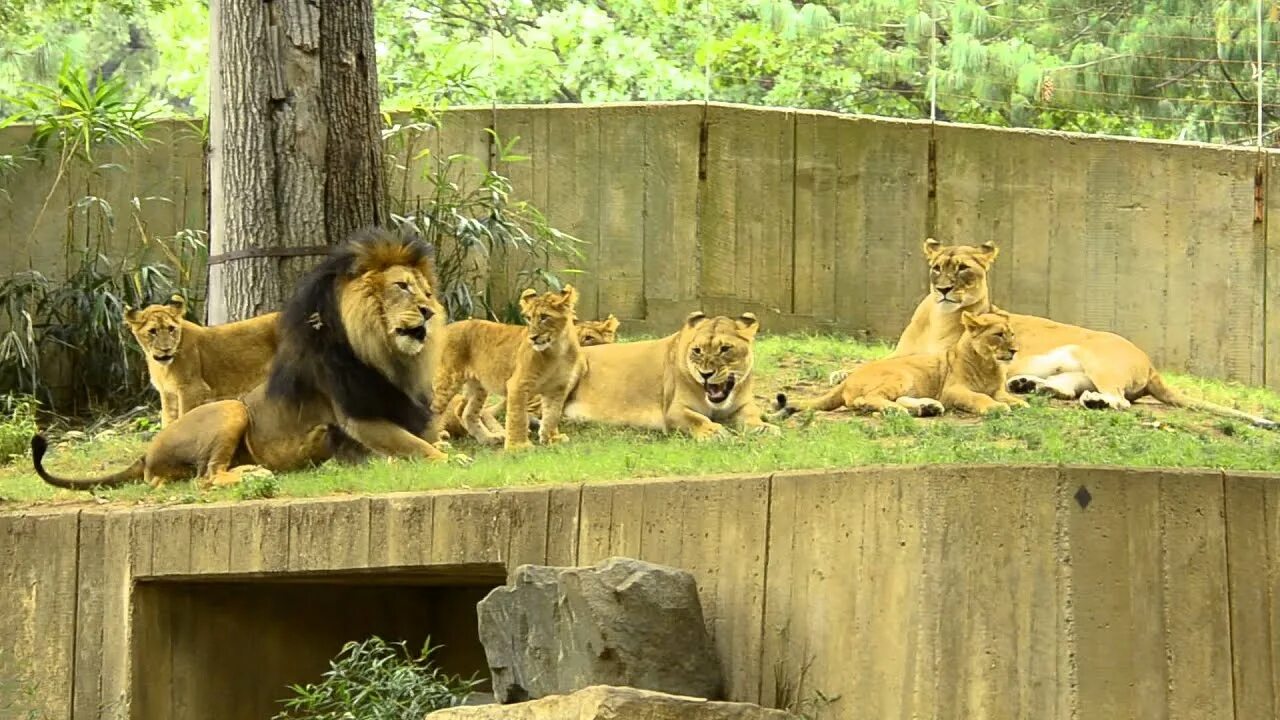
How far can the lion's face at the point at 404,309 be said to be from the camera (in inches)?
351

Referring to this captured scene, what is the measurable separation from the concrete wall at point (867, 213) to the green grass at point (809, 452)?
3451 mm

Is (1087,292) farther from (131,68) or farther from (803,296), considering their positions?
(131,68)

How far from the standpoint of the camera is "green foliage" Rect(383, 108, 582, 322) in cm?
1288

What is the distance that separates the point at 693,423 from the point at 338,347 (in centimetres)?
164

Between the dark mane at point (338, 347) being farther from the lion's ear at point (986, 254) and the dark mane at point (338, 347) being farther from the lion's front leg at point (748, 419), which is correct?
the lion's ear at point (986, 254)

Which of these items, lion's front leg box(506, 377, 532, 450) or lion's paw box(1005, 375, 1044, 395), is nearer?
lion's front leg box(506, 377, 532, 450)

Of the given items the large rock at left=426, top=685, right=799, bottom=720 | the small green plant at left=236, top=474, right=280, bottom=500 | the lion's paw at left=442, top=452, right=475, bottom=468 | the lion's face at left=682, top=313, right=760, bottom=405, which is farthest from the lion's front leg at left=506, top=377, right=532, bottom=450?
the large rock at left=426, top=685, right=799, bottom=720

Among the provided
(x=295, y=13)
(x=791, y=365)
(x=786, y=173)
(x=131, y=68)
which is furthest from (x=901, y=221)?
(x=131, y=68)

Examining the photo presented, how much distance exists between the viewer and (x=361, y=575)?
8.08 meters

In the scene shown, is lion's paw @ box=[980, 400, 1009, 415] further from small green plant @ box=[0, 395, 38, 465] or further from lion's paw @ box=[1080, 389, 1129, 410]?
small green plant @ box=[0, 395, 38, 465]

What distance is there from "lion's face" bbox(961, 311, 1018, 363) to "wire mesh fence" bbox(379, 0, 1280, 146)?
4963 mm

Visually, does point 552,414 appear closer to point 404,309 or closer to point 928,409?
point 404,309

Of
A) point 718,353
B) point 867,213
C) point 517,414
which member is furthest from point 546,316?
point 867,213

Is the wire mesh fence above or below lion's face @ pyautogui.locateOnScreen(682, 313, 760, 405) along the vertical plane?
above
